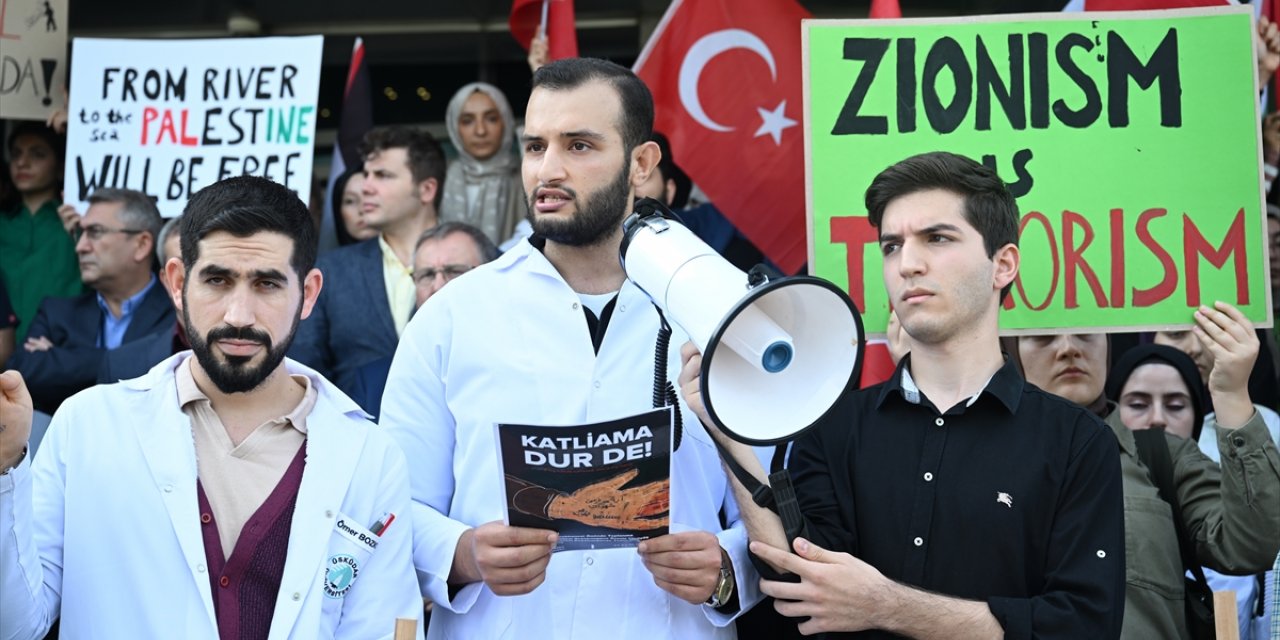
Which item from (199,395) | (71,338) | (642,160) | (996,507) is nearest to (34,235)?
(71,338)

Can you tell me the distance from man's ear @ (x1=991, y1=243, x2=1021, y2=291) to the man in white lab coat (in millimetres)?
1474

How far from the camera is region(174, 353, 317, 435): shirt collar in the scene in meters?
3.53

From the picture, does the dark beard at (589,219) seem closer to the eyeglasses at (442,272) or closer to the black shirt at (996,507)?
the black shirt at (996,507)

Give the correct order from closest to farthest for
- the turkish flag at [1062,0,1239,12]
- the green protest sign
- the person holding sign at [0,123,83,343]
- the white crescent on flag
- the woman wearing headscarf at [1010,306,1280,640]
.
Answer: the woman wearing headscarf at [1010,306,1280,640], the green protest sign, the turkish flag at [1062,0,1239,12], the white crescent on flag, the person holding sign at [0,123,83,343]

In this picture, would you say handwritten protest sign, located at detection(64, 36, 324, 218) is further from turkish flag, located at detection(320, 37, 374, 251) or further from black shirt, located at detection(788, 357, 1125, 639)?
black shirt, located at detection(788, 357, 1125, 639)

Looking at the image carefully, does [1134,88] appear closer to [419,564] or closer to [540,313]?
[540,313]

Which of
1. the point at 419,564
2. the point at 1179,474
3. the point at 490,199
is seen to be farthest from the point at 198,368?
the point at 490,199

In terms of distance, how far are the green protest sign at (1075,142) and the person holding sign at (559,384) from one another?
0.96 meters

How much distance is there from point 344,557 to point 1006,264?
1.69m

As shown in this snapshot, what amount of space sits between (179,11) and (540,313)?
6355 millimetres

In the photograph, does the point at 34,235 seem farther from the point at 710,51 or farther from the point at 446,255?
the point at 710,51

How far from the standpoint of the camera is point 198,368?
3604mm

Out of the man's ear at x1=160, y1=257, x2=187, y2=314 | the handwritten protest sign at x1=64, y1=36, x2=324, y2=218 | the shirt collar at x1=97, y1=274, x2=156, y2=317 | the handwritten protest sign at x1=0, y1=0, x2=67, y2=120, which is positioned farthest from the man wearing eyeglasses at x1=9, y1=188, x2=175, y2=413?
the man's ear at x1=160, y1=257, x2=187, y2=314

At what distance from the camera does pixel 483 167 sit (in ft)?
24.4
